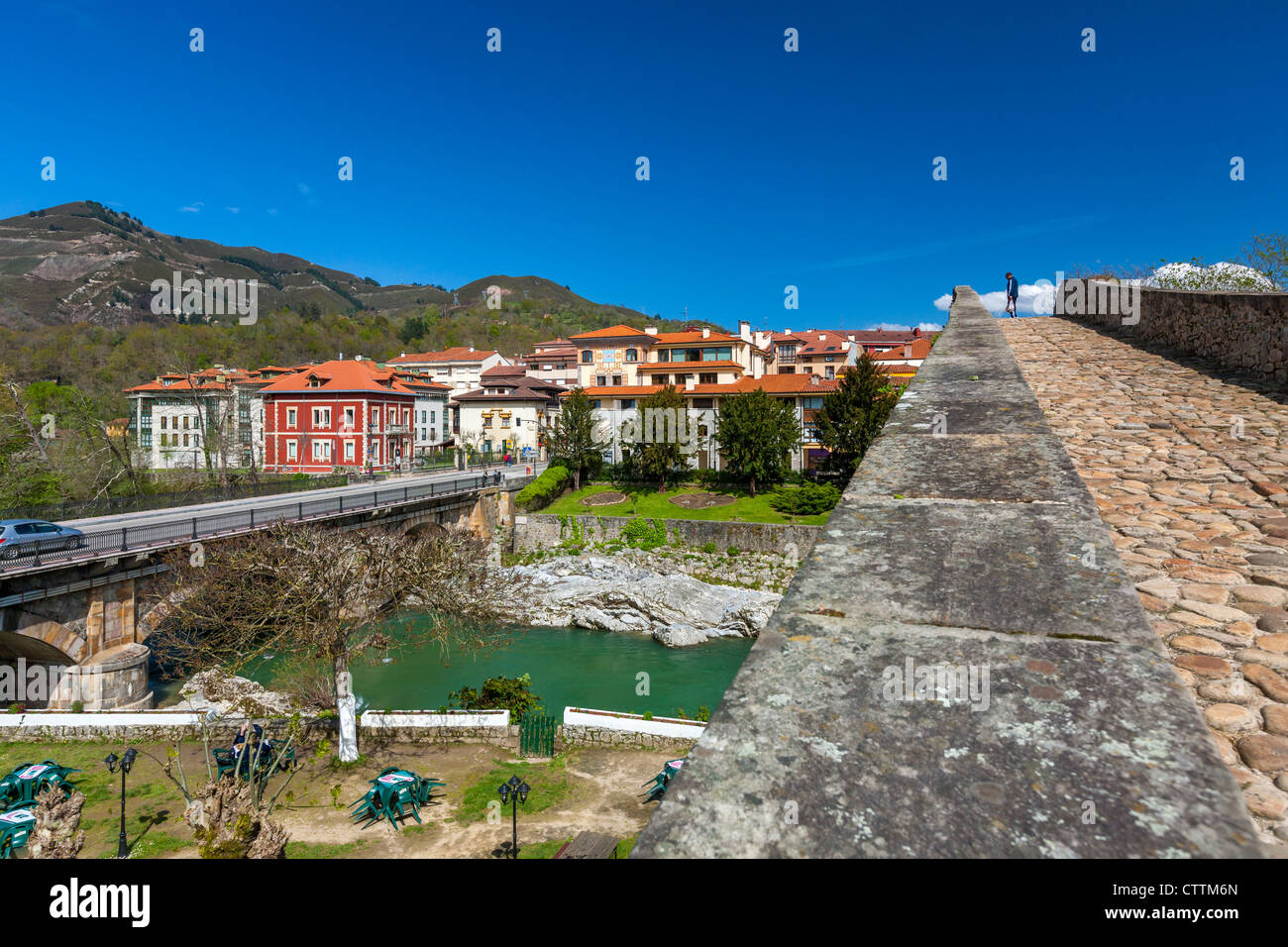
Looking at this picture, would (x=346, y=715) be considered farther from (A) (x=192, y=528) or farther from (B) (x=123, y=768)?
(A) (x=192, y=528)

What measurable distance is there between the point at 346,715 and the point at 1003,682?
15395 mm

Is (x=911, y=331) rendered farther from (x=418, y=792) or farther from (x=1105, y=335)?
(x=418, y=792)

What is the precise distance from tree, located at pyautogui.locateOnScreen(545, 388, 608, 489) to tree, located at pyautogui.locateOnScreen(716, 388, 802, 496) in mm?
9836

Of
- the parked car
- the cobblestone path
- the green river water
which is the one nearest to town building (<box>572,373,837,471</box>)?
the green river water

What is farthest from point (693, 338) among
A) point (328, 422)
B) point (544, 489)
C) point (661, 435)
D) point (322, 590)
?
point (322, 590)

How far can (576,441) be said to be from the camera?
49.0 metres

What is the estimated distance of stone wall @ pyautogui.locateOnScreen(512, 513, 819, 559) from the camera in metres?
36.2

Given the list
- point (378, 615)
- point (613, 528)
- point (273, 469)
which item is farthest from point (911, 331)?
point (378, 615)

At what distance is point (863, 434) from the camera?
135ft

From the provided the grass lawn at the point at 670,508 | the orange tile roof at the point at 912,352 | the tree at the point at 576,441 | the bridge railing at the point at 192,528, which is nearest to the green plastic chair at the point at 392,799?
the bridge railing at the point at 192,528

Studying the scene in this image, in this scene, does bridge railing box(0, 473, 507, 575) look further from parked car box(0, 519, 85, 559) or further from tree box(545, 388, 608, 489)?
tree box(545, 388, 608, 489)

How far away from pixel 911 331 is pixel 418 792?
91.3 metres

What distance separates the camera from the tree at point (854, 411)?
41469mm
